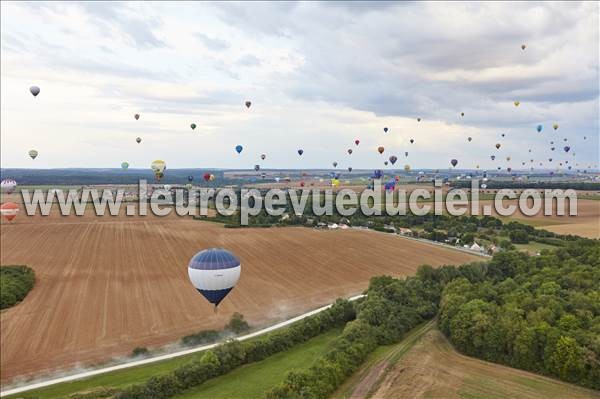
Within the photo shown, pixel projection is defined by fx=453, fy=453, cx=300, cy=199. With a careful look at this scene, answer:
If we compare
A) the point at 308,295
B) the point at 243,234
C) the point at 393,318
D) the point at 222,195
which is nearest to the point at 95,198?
the point at 222,195

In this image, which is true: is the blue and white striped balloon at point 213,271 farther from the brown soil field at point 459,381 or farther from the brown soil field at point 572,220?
the brown soil field at point 572,220

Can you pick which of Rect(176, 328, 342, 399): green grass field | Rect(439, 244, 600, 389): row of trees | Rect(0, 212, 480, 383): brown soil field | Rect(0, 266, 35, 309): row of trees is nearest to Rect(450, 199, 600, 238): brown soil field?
Rect(0, 212, 480, 383): brown soil field

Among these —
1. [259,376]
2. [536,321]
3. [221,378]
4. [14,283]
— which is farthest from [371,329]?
[14,283]

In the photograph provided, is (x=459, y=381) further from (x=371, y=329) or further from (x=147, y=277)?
(x=147, y=277)

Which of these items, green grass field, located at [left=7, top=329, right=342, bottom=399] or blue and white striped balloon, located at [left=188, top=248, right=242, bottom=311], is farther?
blue and white striped balloon, located at [left=188, top=248, right=242, bottom=311]

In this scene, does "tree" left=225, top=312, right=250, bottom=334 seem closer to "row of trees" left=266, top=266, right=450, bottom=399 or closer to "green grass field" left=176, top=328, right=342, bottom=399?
"green grass field" left=176, top=328, right=342, bottom=399

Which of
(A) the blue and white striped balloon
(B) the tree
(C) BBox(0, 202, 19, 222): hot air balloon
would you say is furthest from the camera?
(C) BBox(0, 202, 19, 222): hot air balloon

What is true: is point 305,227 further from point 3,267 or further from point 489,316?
point 489,316
